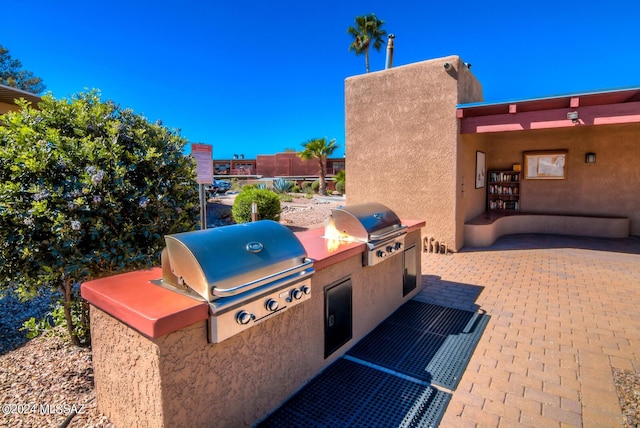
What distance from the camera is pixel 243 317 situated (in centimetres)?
211

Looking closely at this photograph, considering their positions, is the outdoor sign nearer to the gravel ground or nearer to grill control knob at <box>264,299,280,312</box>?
grill control knob at <box>264,299,280,312</box>

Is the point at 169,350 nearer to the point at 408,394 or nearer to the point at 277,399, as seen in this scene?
the point at 277,399

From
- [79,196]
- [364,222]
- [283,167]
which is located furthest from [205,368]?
[283,167]

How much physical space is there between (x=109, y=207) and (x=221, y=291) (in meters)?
1.51

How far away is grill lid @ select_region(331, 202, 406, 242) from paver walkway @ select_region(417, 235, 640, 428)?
5.32 feet

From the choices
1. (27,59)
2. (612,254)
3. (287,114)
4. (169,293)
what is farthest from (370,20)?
(287,114)

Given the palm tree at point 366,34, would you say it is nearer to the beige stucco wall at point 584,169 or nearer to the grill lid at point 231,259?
the beige stucco wall at point 584,169

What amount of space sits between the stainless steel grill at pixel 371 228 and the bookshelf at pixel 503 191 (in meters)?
8.20

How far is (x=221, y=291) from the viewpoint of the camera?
6.46 feet

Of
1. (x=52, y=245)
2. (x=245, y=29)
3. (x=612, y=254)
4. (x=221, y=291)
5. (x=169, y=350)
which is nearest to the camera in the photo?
(x=169, y=350)

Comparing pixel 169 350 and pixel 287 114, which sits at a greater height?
pixel 287 114

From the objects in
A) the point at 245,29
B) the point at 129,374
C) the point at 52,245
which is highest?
the point at 245,29

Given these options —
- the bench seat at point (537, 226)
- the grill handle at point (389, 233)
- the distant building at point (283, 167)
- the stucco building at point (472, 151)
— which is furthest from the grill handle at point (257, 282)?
the distant building at point (283, 167)

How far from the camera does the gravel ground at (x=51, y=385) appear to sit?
2.45m
